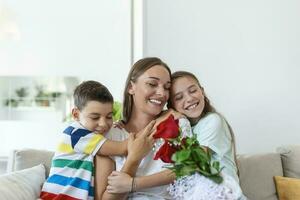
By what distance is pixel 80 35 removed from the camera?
3.07m

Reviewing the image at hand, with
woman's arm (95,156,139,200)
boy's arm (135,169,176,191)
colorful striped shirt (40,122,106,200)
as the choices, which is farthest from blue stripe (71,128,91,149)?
boy's arm (135,169,176,191)

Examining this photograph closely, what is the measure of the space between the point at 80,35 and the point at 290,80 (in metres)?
1.56

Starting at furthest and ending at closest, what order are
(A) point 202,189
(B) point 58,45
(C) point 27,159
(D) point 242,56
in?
Answer: (B) point 58,45, (D) point 242,56, (C) point 27,159, (A) point 202,189

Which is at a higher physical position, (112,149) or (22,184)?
(112,149)

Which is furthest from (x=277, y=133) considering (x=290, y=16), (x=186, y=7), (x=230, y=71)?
(x=186, y=7)

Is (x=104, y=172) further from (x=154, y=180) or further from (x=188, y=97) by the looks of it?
(x=188, y=97)

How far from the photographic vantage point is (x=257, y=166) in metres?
2.27

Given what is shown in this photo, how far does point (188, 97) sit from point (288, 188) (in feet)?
2.93

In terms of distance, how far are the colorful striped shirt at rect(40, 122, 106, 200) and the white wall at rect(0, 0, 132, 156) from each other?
56.4 inches

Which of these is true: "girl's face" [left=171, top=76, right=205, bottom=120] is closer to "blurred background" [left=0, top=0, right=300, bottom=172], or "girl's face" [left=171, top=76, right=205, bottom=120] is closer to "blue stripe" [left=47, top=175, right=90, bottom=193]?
"blue stripe" [left=47, top=175, right=90, bottom=193]

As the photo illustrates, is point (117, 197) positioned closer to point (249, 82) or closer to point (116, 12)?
point (249, 82)

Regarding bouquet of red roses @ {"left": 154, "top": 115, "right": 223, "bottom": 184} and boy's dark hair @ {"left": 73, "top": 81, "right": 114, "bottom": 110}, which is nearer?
bouquet of red roses @ {"left": 154, "top": 115, "right": 223, "bottom": 184}

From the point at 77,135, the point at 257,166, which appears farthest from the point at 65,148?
the point at 257,166

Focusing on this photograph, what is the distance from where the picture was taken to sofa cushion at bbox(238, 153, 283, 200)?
222 centimetres
